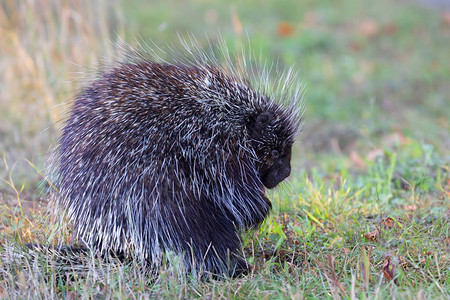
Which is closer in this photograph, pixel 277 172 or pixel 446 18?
pixel 277 172

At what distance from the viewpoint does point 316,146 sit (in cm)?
563

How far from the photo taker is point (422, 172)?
3842mm

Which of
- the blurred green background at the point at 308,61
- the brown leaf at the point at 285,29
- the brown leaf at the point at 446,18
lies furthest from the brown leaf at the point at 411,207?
the brown leaf at the point at 446,18

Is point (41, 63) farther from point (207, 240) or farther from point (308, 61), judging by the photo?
point (308, 61)

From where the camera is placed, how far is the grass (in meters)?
2.51

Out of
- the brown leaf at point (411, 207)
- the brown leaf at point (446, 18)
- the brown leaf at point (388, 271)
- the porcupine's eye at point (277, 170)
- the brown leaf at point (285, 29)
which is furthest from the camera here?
the brown leaf at point (285, 29)

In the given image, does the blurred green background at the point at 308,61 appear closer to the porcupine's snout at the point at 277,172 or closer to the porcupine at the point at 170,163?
the porcupine at the point at 170,163

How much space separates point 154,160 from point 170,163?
0.08 m

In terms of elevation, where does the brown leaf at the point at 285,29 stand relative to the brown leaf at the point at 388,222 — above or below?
above

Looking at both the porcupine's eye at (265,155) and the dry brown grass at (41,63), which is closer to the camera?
the porcupine's eye at (265,155)

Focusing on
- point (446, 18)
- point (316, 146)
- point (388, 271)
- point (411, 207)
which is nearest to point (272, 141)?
point (388, 271)

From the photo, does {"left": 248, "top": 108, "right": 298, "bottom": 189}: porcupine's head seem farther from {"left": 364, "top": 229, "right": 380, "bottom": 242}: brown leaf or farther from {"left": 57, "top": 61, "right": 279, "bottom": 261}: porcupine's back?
{"left": 364, "top": 229, "right": 380, "bottom": 242}: brown leaf

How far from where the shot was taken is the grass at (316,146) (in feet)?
8.24

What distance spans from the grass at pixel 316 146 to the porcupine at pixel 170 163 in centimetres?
16
